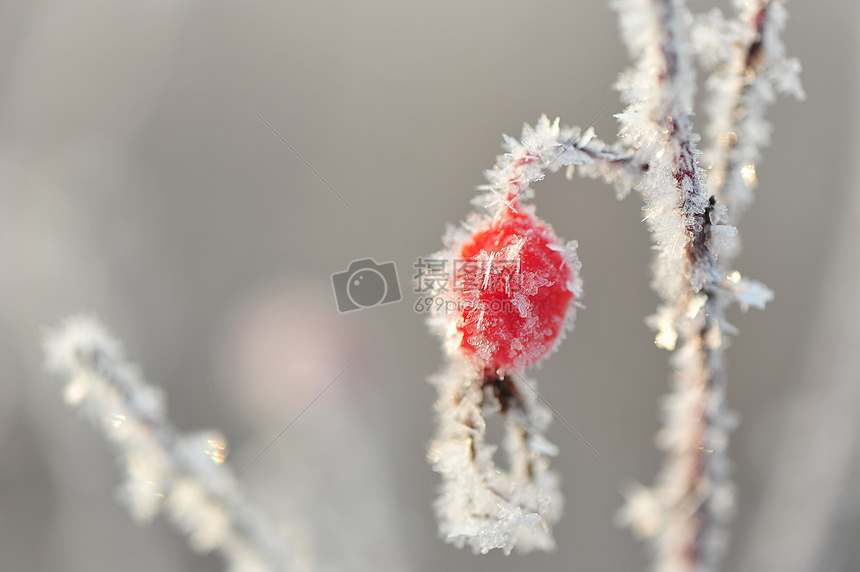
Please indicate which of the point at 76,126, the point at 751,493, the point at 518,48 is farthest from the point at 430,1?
the point at 751,493

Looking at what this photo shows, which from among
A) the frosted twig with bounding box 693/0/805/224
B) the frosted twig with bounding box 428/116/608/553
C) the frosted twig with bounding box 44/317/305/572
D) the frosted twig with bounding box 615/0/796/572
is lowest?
the frosted twig with bounding box 44/317/305/572

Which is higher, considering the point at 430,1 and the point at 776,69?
the point at 430,1

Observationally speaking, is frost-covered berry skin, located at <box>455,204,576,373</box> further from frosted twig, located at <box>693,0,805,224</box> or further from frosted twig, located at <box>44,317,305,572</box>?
frosted twig, located at <box>44,317,305,572</box>

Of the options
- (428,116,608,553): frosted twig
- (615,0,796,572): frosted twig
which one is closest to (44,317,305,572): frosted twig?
(428,116,608,553): frosted twig

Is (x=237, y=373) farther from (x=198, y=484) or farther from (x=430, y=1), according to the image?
(x=430, y=1)

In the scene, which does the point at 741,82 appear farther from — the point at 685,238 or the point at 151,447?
the point at 151,447

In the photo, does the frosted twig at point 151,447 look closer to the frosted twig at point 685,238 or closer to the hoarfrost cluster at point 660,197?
the hoarfrost cluster at point 660,197

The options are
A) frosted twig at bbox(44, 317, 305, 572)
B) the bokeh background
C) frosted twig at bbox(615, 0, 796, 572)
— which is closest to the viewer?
frosted twig at bbox(615, 0, 796, 572)

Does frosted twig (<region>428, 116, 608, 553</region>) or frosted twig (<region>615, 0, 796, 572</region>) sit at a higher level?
frosted twig (<region>615, 0, 796, 572</region>)
